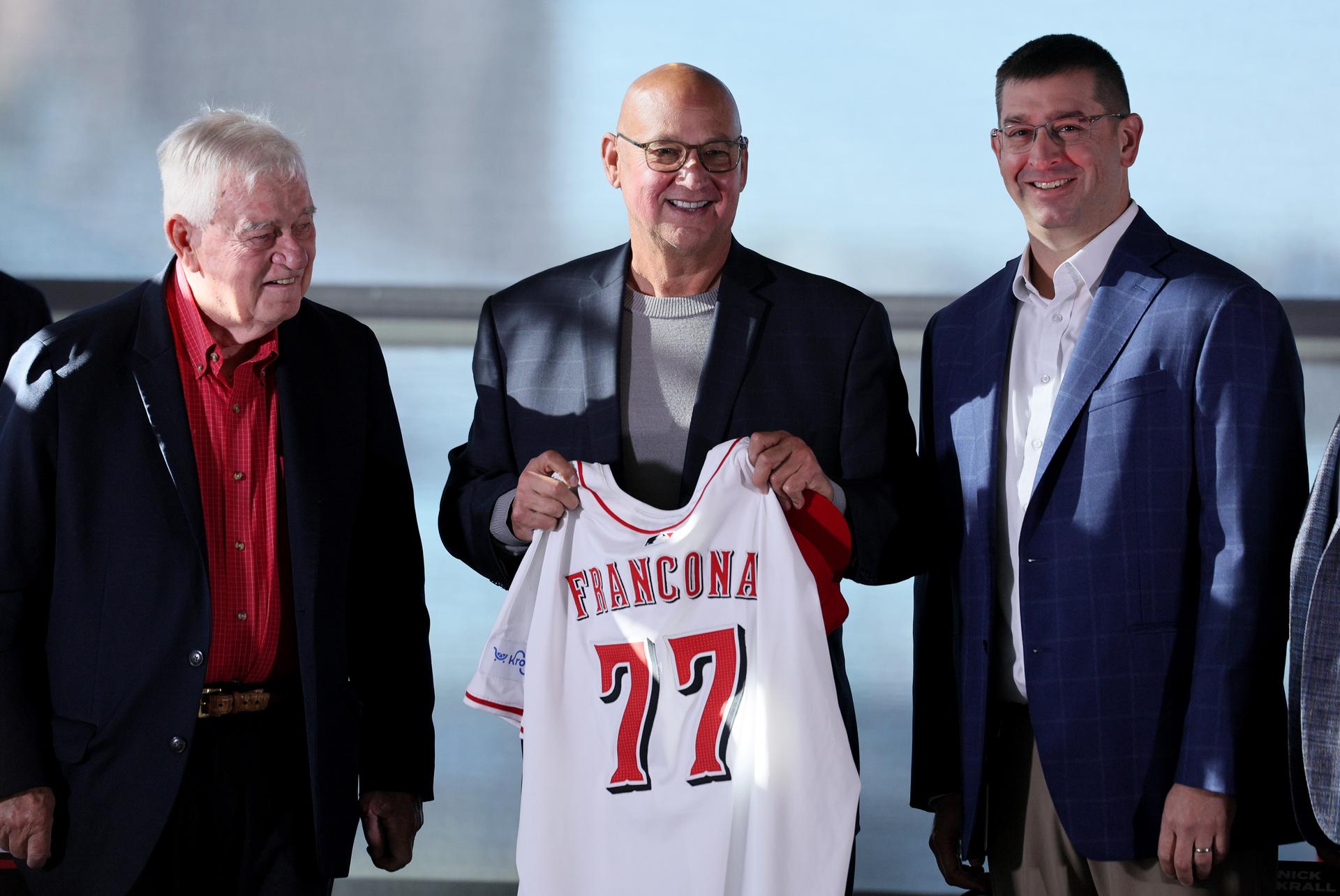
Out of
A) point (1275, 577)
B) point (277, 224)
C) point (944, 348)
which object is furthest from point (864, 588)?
point (277, 224)

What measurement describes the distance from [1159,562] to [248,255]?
142 centimetres

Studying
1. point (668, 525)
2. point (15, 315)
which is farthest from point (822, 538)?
point (15, 315)

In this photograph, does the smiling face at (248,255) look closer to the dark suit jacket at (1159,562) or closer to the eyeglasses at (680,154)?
the eyeglasses at (680,154)

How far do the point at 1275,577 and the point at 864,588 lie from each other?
185 centimetres

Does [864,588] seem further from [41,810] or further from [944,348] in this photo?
[41,810]

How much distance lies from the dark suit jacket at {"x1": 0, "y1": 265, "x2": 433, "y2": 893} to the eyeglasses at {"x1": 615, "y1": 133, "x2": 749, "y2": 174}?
647 millimetres

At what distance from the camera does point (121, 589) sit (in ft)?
6.25

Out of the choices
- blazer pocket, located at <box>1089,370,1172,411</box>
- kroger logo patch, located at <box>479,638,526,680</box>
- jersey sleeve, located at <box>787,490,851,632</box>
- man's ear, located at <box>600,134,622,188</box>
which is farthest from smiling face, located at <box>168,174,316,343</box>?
blazer pocket, located at <box>1089,370,1172,411</box>

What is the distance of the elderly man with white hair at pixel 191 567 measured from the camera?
6.16ft

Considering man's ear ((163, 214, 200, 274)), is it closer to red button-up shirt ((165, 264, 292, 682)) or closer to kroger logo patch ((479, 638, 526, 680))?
red button-up shirt ((165, 264, 292, 682))

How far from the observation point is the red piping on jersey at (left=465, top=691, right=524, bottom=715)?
2.05 m

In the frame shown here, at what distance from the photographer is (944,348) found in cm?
225

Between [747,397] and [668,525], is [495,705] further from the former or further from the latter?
[747,397]

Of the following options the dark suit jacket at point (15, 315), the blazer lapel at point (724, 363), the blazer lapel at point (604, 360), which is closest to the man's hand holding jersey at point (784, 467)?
the blazer lapel at point (724, 363)
